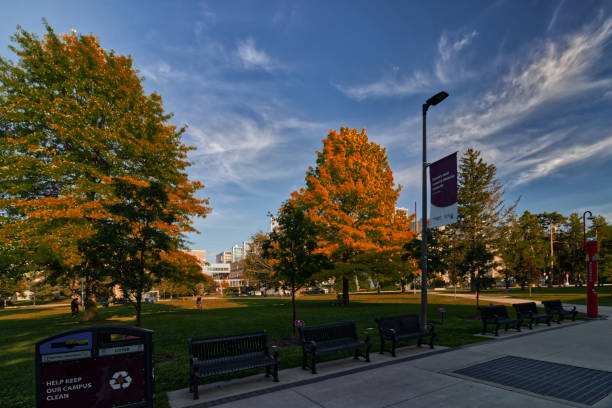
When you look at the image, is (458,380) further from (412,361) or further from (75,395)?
(75,395)

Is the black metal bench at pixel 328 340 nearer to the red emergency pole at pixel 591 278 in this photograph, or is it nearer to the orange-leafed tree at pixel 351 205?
the orange-leafed tree at pixel 351 205

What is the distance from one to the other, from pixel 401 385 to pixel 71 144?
66.8ft

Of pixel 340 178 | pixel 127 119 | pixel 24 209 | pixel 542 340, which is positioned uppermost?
pixel 127 119

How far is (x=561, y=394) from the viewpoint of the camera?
19.0ft

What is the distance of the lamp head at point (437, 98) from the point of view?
10.5m

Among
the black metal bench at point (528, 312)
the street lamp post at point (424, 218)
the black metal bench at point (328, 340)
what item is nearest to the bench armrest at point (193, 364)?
the black metal bench at point (328, 340)

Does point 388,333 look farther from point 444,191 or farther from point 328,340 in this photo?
point 444,191

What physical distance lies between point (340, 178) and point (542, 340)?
51.2ft

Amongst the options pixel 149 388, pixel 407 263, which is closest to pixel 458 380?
pixel 149 388

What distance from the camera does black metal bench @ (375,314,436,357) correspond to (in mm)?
8705

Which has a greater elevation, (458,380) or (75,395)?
(75,395)

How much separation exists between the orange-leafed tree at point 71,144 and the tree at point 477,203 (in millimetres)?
33637

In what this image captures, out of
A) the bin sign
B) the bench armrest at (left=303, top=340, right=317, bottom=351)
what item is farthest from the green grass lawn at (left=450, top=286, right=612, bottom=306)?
the bin sign

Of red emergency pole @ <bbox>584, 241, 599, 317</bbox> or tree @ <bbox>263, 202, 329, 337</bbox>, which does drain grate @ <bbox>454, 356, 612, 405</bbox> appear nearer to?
tree @ <bbox>263, 202, 329, 337</bbox>
